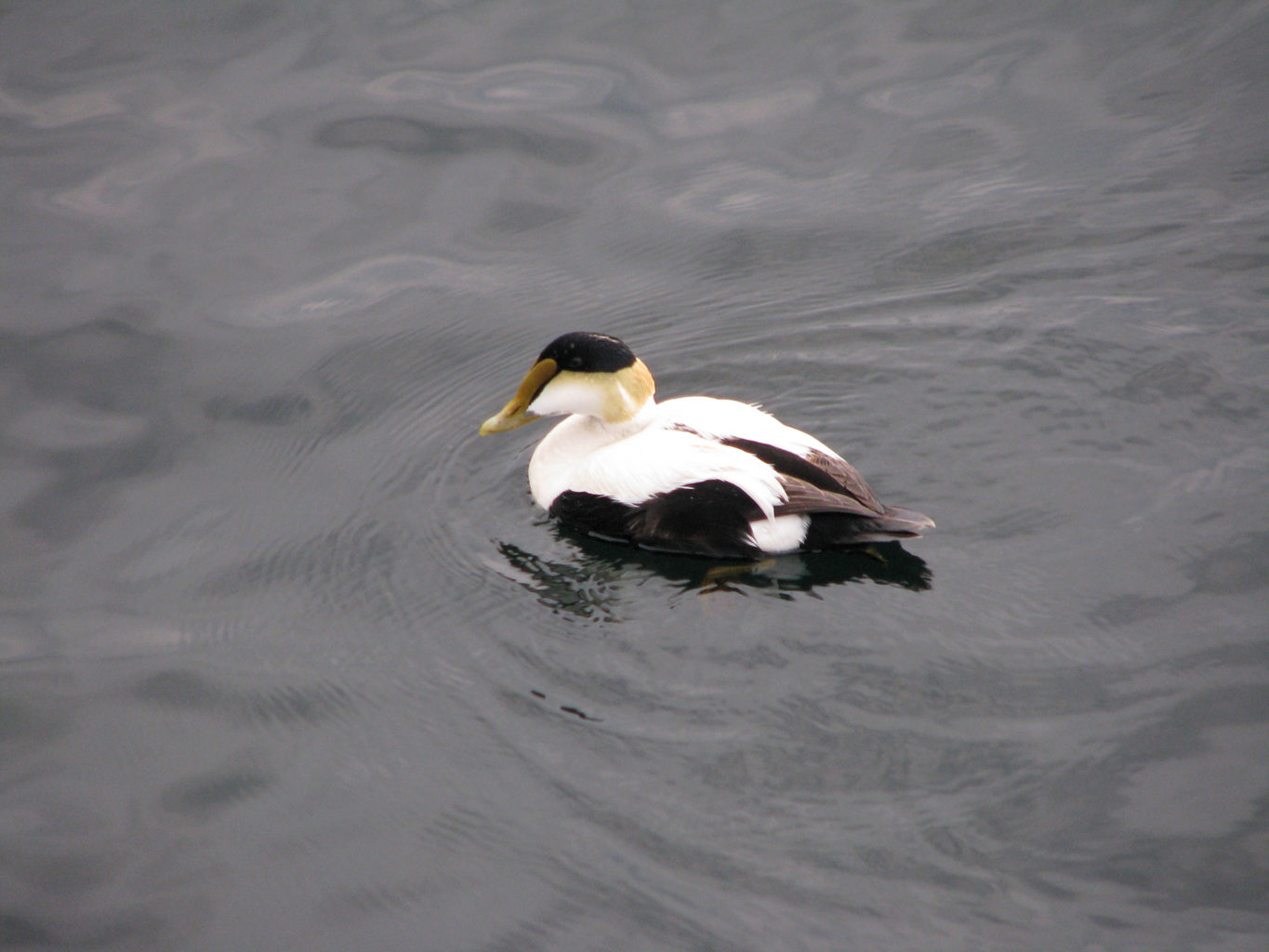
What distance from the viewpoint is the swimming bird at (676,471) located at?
14.5 ft

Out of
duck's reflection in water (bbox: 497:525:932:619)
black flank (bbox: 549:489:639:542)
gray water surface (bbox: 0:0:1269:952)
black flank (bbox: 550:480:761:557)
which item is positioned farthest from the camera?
black flank (bbox: 549:489:639:542)

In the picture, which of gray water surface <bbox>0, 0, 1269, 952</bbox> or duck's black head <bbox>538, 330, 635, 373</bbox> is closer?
gray water surface <bbox>0, 0, 1269, 952</bbox>

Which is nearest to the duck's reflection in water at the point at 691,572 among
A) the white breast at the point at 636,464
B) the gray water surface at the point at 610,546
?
the gray water surface at the point at 610,546

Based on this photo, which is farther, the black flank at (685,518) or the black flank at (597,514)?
the black flank at (597,514)

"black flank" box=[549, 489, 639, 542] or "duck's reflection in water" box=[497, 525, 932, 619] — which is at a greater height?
"black flank" box=[549, 489, 639, 542]

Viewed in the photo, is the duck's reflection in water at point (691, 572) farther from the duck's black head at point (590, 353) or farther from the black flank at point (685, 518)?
the duck's black head at point (590, 353)

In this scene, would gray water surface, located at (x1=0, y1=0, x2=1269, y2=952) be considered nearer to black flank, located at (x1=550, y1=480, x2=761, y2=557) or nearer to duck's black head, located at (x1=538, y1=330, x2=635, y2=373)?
black flank, located at (x1=550, y1=480, x2=761, y2=557)

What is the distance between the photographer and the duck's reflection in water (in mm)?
4352

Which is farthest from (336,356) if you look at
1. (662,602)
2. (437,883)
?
(437,883)

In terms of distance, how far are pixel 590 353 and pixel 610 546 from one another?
0.76 metres

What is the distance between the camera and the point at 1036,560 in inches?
169

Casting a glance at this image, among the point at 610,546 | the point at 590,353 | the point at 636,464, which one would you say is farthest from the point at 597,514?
the point at 590,353

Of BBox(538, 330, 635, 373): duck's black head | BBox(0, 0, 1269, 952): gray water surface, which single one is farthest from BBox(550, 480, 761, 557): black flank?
BBox(538, 330, 635, 373): duck's black head

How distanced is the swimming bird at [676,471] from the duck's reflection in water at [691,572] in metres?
0.06
